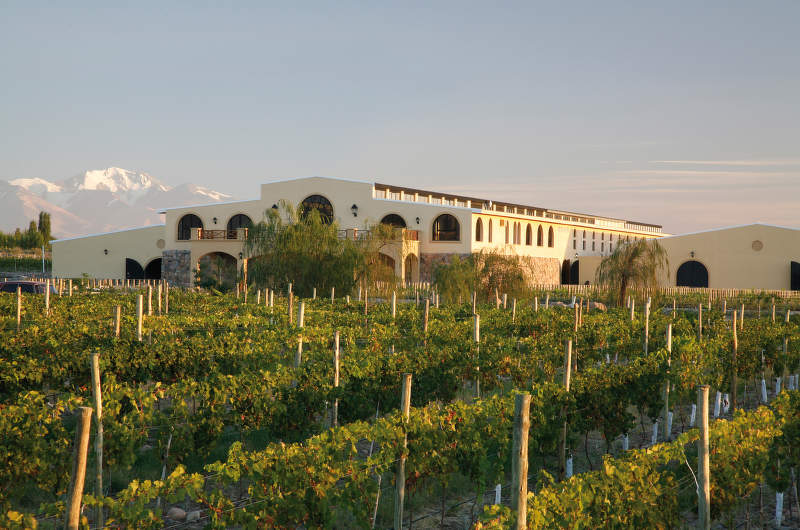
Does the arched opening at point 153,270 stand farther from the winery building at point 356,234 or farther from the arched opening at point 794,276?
the arched opening at point 794,276

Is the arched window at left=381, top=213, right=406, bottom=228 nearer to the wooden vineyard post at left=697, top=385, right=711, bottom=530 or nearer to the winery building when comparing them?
the winery building

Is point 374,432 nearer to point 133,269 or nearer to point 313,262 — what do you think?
point 313,262

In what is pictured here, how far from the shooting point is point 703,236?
42.3 meters

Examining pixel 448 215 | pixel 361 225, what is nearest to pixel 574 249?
pixel 448 215

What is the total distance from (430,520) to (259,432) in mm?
3954

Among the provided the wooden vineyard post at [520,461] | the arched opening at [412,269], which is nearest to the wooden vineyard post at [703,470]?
the wooden vineyard post at [520,461]

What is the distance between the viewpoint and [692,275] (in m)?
42.6

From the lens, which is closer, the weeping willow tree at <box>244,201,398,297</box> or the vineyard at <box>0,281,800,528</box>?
the vineyard at <box>0,281,800,528</box>

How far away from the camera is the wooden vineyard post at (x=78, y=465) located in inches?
172

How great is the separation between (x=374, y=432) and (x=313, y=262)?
23554 millimetres

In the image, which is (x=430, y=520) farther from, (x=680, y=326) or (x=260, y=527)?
(x=680, y=326)

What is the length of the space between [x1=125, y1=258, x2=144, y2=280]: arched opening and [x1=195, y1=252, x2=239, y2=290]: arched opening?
6105 mm

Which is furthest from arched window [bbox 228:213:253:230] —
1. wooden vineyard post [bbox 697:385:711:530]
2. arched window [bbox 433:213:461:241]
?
wooden vineyard post [bbox 697:385:711:530]

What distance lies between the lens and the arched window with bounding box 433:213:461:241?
41.7 metres
